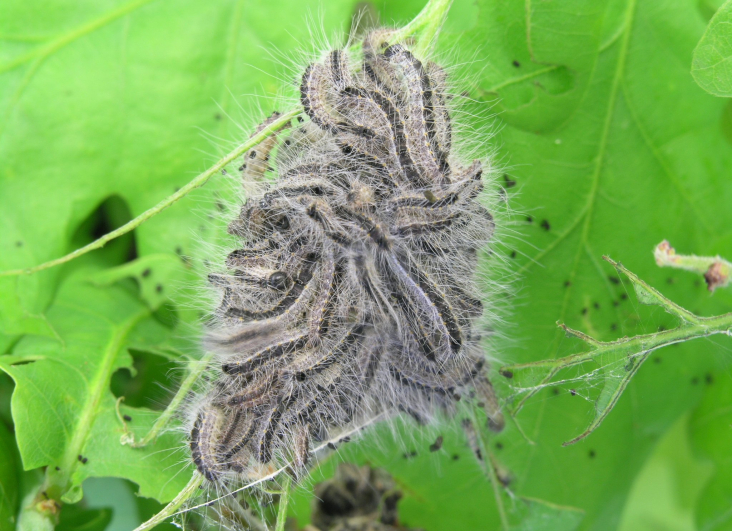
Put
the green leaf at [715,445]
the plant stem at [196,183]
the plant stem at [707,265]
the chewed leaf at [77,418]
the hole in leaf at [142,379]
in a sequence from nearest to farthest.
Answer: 1. the plant stem at [707,265]
2. the plant stem at [196,183]
3. the chewed leaf at [77,418]
4. the hole in leaf at [142,379]
5. the green leaf at [715,445]

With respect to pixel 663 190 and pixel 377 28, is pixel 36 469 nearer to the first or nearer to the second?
pixel 377 28

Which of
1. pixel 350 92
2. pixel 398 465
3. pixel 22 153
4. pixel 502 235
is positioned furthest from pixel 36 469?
pixel 502 235

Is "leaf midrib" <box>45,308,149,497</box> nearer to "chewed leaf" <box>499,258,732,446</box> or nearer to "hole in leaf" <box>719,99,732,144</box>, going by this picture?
"chewed leaf" <box>499,258,732,446</box>

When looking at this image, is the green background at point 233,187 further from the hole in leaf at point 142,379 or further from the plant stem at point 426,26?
the plant stem at point 426,26

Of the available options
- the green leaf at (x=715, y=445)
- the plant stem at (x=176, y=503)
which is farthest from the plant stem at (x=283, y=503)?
the green leaf at (x=715, y=445)

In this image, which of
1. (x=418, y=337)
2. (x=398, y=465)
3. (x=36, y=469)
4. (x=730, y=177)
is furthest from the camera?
(x=398, y=465)

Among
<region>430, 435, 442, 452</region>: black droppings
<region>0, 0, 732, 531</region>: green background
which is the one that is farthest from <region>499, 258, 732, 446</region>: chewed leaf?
<region>430, 435, 442, 452</region>: black droppings
